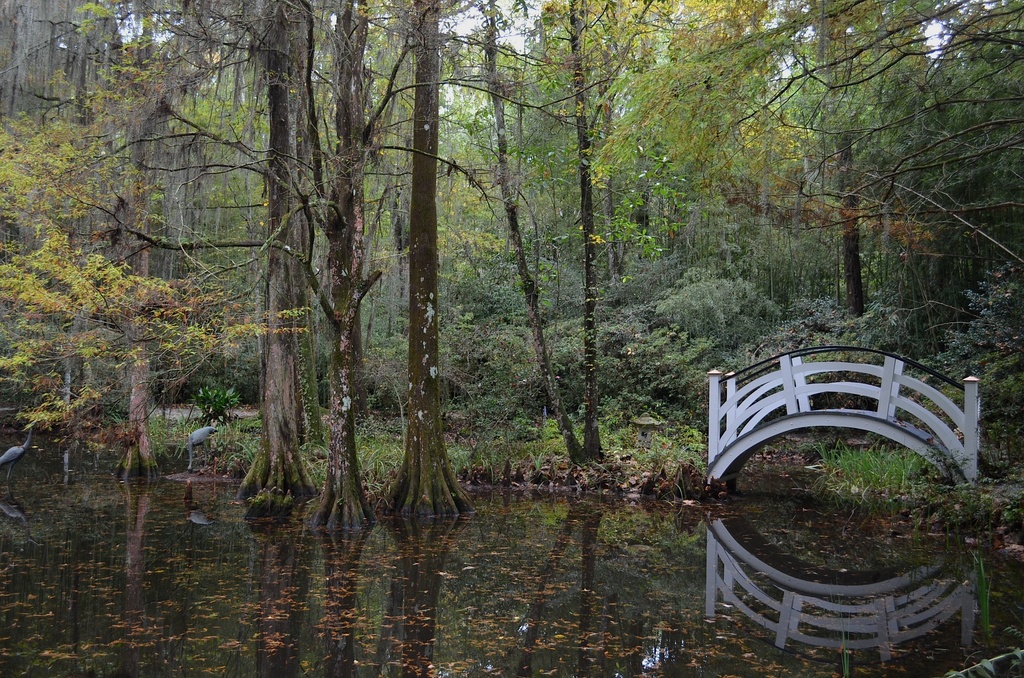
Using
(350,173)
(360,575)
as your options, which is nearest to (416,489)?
(360,575)

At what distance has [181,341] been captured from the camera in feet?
25.7

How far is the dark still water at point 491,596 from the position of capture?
4391 mm

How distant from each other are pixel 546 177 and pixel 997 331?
6.96 m

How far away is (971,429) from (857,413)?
1.13m

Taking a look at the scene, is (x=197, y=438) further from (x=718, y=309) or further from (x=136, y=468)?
(x=718, y=309)

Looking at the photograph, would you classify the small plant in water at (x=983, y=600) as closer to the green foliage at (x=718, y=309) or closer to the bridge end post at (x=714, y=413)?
the bridge end post at (x=714, y=413)

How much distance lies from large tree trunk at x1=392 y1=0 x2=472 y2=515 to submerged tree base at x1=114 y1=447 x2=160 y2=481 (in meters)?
4.95

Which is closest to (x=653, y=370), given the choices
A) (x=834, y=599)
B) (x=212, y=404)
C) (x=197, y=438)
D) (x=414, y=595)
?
(x=197, y=438)

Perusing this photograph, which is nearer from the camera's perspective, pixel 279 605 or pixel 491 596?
pixel 279 605

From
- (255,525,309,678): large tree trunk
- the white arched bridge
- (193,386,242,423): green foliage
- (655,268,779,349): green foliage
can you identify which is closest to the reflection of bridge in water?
the white arched bridge

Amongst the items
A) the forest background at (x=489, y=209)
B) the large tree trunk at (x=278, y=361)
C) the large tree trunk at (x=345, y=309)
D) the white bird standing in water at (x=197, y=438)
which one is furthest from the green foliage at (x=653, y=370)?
the white bird standing in water at (x=197, y=438)

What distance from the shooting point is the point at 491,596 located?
5727 mm

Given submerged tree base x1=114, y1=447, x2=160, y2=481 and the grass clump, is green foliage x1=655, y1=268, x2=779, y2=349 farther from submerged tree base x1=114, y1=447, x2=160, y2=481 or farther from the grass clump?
submerged tree base x1=114, y1=447, x2=160, y2=481

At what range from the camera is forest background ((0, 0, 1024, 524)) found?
283 inches
